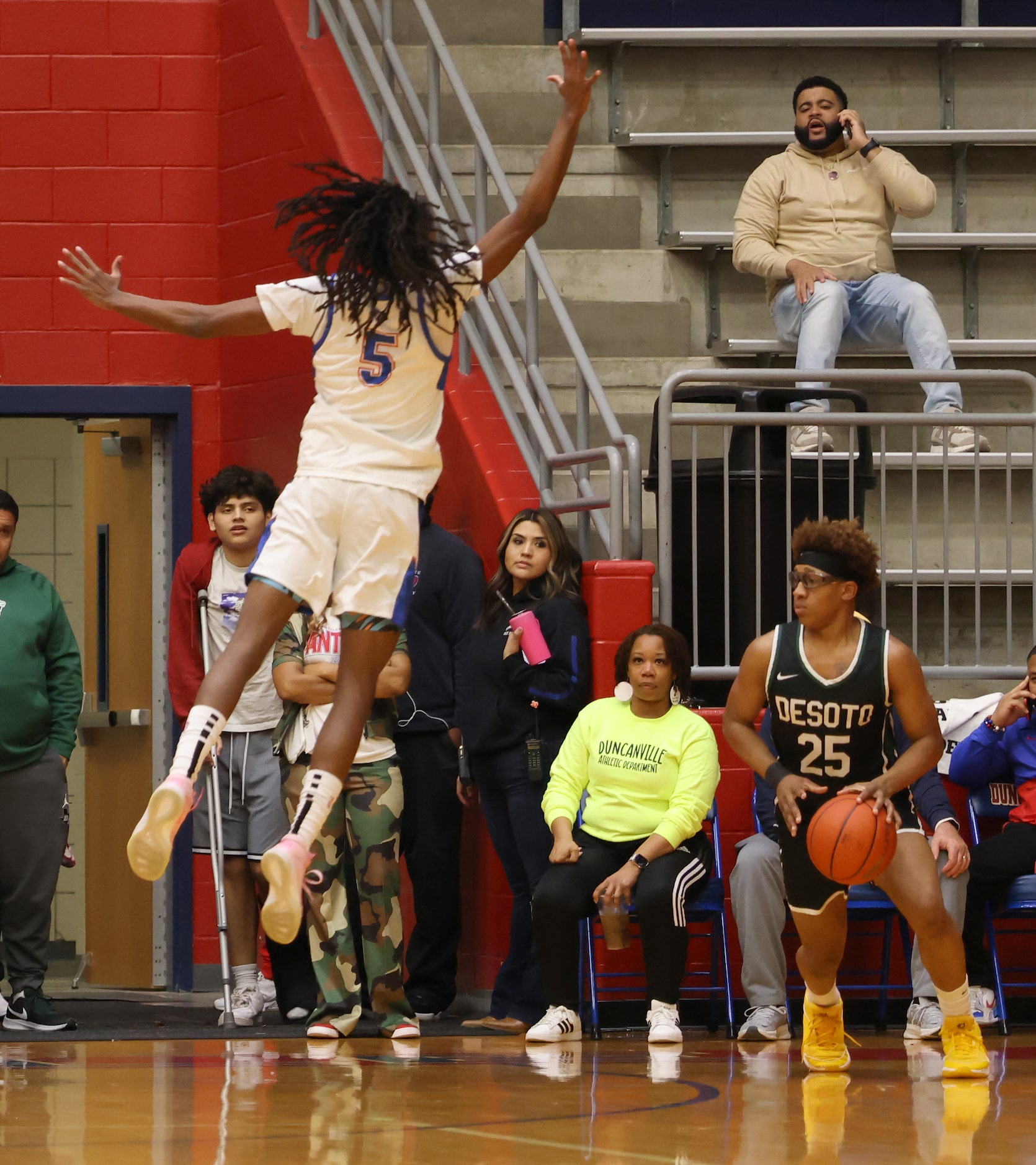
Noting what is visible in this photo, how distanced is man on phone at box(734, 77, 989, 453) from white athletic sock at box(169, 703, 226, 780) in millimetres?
3768

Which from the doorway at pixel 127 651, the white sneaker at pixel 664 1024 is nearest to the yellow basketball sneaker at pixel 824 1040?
the white sneaker at pixel 664 1024

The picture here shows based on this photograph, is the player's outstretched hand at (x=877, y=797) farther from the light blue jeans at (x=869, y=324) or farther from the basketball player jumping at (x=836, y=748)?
the light blue jeans at (x=869, y=324)

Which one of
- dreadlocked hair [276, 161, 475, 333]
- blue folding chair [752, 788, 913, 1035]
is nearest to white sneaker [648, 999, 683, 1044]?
blue folding chair [752, 788, 913, 1035]

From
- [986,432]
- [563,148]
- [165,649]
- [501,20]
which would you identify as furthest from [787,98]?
[563,148]

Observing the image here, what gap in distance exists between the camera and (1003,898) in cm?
662

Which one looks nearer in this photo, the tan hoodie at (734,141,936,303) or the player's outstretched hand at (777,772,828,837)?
the player's outstretched hand at (777,772,828,837)

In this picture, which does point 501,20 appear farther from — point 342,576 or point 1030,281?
point 342,576

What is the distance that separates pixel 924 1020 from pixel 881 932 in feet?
1.96

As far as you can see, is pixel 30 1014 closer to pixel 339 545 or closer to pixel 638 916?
pixel 638 916

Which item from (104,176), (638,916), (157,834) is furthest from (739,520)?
(104,176)

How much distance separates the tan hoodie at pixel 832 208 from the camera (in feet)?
26.8

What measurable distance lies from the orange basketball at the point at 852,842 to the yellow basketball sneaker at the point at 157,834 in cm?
182

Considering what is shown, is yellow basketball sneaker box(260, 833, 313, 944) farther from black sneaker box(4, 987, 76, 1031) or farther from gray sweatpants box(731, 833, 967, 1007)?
black sneaker box(4, 987, 76, 1031)

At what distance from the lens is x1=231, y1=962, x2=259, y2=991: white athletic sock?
698 centimetres
